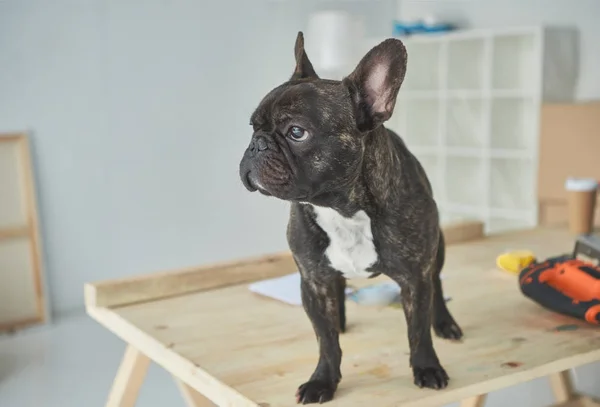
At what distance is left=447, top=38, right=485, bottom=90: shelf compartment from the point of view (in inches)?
160

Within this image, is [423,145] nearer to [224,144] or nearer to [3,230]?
[224,144]

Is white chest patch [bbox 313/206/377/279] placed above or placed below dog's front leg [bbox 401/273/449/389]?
above

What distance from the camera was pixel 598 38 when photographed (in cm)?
360

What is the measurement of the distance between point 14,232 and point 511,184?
2504 millimetres

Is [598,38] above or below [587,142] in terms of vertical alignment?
above

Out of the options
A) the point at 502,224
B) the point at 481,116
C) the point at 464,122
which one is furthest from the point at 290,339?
the point at 464,122

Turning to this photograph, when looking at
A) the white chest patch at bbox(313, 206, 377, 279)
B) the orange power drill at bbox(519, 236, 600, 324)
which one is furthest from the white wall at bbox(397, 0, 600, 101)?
the white chest patch at bbox(313, 206, 377, 279)

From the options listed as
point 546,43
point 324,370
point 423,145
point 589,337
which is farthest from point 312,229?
point 423,145

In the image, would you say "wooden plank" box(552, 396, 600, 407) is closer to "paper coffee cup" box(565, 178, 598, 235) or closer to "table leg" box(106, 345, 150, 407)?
"paper coffee cup" box(565, 178, 598, 235)

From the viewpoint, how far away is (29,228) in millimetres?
3340

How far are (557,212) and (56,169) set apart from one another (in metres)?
2.31

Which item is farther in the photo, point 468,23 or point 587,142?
point 468,23

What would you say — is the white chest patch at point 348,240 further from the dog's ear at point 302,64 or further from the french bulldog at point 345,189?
the dog's ear at point 302,64

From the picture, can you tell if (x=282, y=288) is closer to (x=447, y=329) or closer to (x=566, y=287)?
(x=447, y=329)
